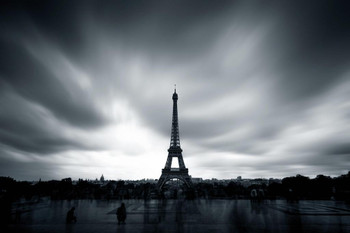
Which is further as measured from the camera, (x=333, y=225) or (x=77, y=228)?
(x=333, y=225)

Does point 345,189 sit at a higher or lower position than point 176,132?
lower

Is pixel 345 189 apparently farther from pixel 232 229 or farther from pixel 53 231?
pixel 53 231

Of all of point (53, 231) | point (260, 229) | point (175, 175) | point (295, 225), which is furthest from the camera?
point (175, 175)

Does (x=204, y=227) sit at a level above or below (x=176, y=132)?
below

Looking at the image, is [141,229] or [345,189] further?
[345,189]

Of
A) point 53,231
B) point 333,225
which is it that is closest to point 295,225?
point 333,225

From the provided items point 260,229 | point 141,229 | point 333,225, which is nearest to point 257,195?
point 333,225

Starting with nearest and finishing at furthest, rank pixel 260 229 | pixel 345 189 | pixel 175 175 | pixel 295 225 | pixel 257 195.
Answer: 1. pixel 260 229
2. pixel 295 225
3. pixel 257 195
4. pixel 345 189
5. pixel 175 175


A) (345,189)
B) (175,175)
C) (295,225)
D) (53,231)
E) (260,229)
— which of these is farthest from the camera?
(175,175)

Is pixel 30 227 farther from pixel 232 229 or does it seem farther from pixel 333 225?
pixel 333 225
